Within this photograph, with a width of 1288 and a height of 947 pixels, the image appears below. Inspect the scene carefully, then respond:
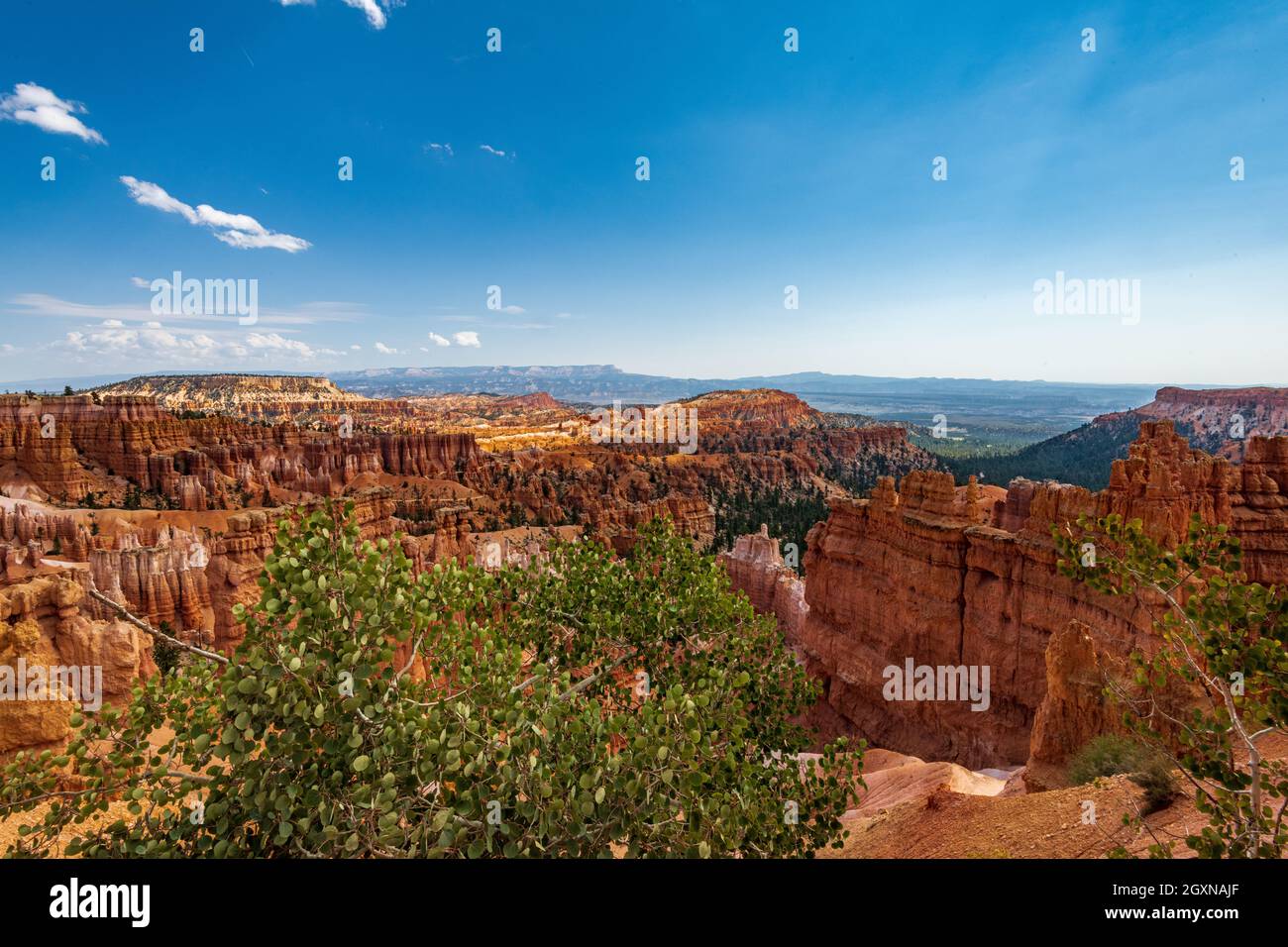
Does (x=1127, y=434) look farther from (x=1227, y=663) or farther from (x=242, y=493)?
(x=242, y=493)

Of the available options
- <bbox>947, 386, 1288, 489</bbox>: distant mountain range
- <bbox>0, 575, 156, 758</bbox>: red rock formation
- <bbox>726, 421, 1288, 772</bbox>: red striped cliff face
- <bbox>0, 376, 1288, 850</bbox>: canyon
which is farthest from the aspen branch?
<bbox>947, 386, 1288, 489</bbox>: distant mountain range

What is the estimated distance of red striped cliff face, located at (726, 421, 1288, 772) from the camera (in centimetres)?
2005

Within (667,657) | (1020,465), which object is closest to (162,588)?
(667,657)

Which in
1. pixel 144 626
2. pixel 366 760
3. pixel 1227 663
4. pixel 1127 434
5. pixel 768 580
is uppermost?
pixel 1127 434

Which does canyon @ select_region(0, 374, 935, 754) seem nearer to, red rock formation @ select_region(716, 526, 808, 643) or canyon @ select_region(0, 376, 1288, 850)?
canyon @ select_region(0, 376, 1288, 850)

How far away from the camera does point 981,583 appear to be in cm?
2316

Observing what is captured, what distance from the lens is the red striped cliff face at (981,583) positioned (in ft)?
65.8

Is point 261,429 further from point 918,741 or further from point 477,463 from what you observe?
point 918,741

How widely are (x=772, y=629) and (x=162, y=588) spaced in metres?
33.8

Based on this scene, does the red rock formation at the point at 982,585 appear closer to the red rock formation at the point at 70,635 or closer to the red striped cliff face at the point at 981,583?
the red striped cliff face at the point at 981,583

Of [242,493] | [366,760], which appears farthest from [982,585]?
[242,493]

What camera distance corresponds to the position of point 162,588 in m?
29.6

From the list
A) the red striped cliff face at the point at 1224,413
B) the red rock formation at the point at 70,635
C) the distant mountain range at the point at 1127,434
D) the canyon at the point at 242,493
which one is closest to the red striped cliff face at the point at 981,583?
the canyon at the point at 242,493

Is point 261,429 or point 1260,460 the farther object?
point 261,429
